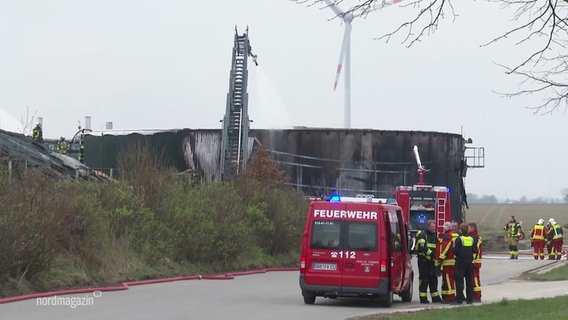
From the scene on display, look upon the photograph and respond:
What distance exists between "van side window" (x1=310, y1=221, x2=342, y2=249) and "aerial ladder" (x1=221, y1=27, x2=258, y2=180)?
88.1 feet

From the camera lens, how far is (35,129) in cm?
4019

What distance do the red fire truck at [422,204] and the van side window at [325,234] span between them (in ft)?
69.5

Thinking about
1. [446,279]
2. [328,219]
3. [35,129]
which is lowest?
[446,279]

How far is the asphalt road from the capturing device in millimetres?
16719

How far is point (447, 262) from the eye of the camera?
2061 cm

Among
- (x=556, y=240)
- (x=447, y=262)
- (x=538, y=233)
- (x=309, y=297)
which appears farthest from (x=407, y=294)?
(x=556, y=240)

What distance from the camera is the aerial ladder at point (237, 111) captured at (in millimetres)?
47688

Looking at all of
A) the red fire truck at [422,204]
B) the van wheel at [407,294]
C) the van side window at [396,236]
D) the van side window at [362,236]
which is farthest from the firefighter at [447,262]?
the red fire truck at [422,204]

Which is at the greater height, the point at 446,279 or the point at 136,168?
the point at 136,168

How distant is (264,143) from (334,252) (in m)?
35.8

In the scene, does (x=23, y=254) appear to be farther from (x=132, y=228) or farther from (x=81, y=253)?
(x=132, y=228)

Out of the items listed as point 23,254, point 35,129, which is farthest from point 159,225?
point 35,129

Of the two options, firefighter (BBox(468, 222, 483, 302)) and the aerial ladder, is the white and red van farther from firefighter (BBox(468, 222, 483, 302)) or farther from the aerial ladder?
the aerial ladder

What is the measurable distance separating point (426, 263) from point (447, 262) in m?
0.47
